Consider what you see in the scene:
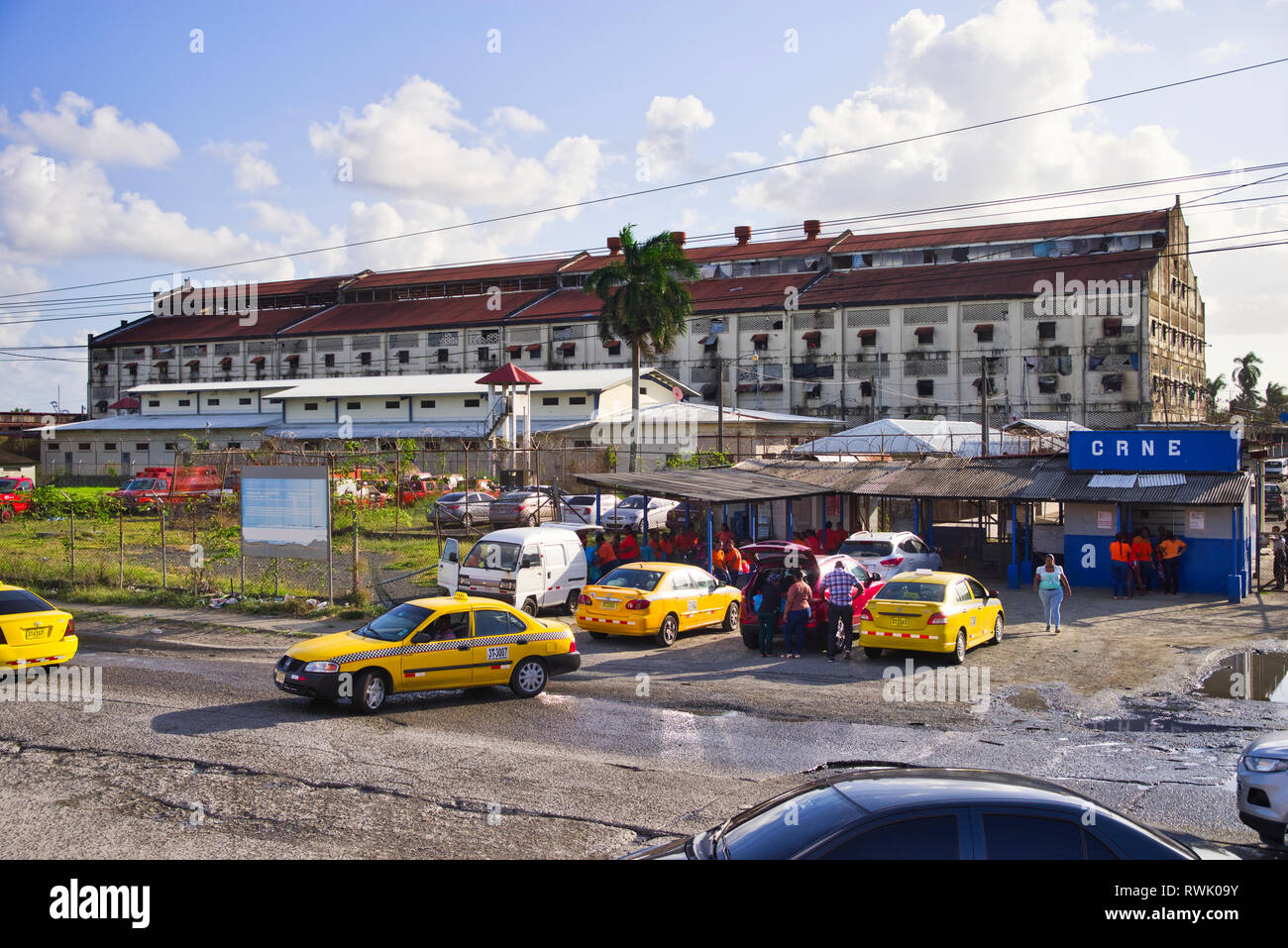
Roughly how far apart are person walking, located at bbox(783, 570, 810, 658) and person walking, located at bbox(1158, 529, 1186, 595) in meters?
12.9

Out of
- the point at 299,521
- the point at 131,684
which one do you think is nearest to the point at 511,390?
the point at 299,521

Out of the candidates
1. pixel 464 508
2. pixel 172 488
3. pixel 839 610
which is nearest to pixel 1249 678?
pixel 839 610

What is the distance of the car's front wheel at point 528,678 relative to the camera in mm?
14570

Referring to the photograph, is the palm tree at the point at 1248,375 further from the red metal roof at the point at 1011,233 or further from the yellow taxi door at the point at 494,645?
the yellow taxi door at the point at 494,645

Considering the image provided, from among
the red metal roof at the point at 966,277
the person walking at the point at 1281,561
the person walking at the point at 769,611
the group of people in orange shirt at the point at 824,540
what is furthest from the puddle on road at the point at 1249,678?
the red metal roof at the point at 966,277

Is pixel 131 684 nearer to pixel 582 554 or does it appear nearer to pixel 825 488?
pixel 582 554

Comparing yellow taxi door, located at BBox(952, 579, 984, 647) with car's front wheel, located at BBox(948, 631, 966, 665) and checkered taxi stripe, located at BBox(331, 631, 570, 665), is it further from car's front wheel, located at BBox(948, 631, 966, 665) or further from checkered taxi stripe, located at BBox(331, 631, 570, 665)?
checkered taxi stripe, located at BBox(331, 631, 570, 665)

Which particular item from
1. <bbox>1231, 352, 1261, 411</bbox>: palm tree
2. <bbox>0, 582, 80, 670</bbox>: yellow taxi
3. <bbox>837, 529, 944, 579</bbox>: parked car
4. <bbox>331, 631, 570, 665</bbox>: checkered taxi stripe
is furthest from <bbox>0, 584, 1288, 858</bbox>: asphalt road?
<bbox>1231, 352, 1261, 411</bbox>: palm tree

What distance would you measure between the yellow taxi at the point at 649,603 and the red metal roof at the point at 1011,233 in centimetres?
5963

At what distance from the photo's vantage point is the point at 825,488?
30141 millimetres

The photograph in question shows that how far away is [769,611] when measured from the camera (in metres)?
18.1

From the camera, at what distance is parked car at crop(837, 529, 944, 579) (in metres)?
25.2
